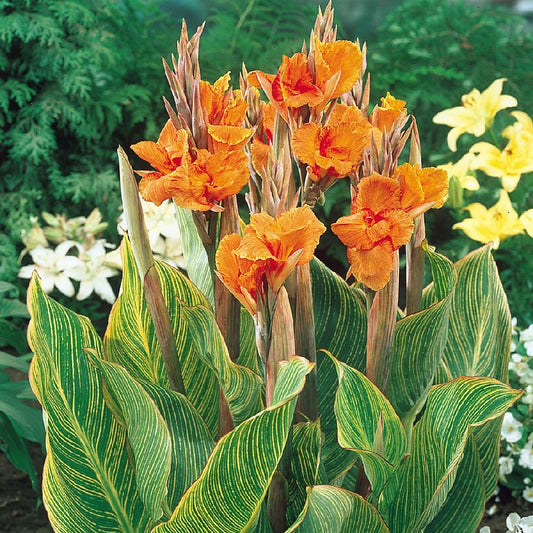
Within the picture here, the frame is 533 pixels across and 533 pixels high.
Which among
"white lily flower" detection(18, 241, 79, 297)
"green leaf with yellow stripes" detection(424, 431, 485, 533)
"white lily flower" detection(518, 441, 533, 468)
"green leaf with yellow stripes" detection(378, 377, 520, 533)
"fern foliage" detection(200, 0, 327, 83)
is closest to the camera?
"green leaf with yellow stripes" detection(378, 377, 520, 533)

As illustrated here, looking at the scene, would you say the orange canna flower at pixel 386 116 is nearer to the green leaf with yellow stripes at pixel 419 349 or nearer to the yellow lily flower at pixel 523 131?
the green leaf with yellow stripes at pixel 419 349

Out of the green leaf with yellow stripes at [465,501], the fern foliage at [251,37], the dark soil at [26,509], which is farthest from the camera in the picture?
the fern foliage at [251,37]

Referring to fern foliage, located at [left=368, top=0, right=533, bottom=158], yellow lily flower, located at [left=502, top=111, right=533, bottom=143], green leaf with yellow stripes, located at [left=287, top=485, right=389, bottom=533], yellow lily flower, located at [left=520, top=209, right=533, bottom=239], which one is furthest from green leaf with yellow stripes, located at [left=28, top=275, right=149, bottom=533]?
fern foliage, located at [left=368, top=0, right=533, bottom=158]

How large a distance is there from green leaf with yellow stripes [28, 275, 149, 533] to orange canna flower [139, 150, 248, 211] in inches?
8.8

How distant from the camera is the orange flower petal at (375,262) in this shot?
2.26ft

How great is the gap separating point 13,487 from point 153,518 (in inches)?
41.2

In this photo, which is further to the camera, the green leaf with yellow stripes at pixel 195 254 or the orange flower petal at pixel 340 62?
the green leaf with yellow stripes at pixel 195 254

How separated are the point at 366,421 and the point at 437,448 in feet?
0.32

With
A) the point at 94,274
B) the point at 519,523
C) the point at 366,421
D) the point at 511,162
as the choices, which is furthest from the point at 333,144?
the point at 94,274

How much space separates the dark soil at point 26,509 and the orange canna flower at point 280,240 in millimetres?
1058

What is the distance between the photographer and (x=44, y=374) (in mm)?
819

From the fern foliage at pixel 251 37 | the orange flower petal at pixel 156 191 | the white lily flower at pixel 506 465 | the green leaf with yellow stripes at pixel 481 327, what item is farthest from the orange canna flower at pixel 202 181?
the fern foliage at pixel 251 37

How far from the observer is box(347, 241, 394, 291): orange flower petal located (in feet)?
2.26

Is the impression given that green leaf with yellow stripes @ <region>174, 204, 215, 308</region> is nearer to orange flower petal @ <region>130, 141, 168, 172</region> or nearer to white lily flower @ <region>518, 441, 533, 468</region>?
orange flower petal @ <region>130, 141, 168, 172</region>
